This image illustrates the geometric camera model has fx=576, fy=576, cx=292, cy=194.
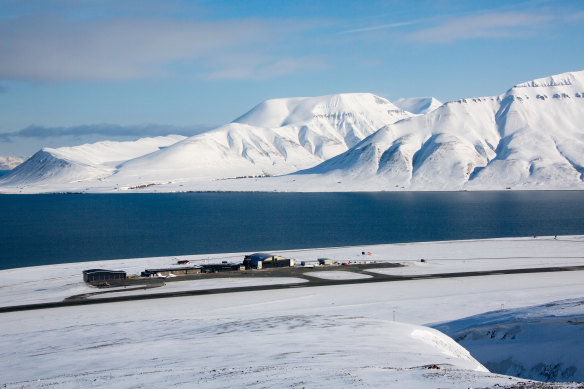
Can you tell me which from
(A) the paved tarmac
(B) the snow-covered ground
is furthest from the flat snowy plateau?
(A) the paved tarmac

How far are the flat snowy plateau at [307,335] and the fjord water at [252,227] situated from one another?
30009 mm

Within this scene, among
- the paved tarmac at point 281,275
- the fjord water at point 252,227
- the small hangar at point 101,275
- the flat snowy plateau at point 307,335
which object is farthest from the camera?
the fjord water at point 252,227

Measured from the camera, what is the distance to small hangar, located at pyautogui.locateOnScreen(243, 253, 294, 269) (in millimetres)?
70688

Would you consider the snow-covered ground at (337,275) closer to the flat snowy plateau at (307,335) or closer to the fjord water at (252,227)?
the flat snowy plateau at (307,335)

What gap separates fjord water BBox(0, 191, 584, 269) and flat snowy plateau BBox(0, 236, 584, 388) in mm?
30009

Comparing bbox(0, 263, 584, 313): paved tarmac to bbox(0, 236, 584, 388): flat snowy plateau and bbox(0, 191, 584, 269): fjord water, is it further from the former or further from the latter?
bbox(0, 191, 584, 269): fjord water

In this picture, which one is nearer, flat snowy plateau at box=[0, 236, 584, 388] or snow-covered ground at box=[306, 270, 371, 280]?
flat snowy plateau at box=[0, 236, 584, 388]

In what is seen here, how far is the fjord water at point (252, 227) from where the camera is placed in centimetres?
9669

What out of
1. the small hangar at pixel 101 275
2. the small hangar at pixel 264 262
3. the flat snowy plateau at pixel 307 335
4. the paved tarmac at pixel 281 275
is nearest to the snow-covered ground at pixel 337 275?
the flat snowy plateau at pixel 307 335

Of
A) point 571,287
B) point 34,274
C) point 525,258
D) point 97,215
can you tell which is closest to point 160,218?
point 97,215

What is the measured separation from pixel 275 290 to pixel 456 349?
86.2 feet

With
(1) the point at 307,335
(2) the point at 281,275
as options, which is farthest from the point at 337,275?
(1) the point at 307,335

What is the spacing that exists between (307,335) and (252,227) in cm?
8980

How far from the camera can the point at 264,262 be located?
2808 inches
